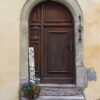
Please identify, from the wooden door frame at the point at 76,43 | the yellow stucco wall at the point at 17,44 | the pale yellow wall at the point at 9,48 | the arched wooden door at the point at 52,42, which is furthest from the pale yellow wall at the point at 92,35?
the pale yellow wall at the point at 9,48

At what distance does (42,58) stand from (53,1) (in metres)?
1.20

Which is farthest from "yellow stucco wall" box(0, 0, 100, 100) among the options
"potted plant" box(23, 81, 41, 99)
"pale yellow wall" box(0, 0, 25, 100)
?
"potted plant" box(23, 81, 41, 99)

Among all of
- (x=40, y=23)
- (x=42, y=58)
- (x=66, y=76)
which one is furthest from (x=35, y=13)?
(x=66, y=76)

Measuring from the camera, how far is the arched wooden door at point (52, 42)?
25.9 feet

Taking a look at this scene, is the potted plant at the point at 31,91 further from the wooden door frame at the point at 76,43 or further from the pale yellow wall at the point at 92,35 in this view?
the pale yellow wall at the point at 92,35

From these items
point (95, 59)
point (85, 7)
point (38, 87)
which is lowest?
point (38, 87)

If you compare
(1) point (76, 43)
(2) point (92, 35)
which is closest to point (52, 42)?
(1) point (76, 43)

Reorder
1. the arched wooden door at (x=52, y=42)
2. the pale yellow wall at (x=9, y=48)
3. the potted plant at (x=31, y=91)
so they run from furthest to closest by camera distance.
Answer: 1. the arched wooden door at (x=52, y=42)
2. the pale yellow wall at (x=9, y=48)
3. the potted plant at (x=31, y=91)

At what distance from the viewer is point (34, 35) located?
26.0ft

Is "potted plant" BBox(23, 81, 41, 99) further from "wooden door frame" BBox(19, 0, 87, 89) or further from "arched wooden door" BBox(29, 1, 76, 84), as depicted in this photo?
"arched wooden door" BBox(29, 1, 76, 84)

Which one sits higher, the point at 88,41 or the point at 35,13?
the point at 35,13

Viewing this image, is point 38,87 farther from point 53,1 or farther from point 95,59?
point 53,1

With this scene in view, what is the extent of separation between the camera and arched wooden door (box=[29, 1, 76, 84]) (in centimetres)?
790

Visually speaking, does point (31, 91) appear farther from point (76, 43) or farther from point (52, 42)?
point (76, 43)
